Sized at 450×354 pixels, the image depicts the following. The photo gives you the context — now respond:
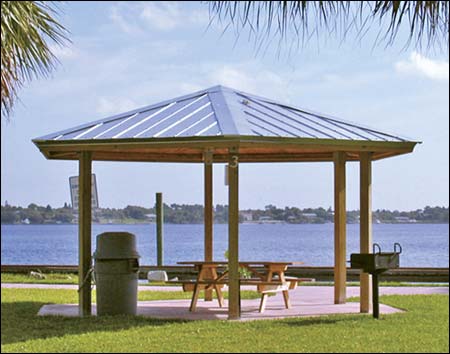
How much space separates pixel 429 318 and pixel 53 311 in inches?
180

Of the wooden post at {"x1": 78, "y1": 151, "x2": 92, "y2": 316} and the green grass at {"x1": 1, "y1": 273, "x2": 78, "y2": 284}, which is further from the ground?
the wooden post at {"x1": 78, "y1": 151, "x2": 92, "y2": 316}

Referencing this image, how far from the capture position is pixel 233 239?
933 centimetres

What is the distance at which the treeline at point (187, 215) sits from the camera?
A: 5968 millimetres

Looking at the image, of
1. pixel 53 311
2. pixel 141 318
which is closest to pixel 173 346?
pixel 141 318

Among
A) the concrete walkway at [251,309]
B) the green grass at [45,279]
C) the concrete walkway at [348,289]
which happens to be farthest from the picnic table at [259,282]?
the green grass at [45,279]

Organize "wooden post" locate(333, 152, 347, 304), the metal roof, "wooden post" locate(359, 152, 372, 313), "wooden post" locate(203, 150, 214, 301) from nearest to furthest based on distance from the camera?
the metal roof → "wooden post" locate(359, 152, 372, 313) → "wooden post" locate(333, 152, 347, 304) → "wooden post" locate(203, 150, 214, 301)

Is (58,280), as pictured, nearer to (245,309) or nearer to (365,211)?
(245,309)

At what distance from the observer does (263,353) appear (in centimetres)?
724

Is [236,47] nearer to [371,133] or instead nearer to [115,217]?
[371,133]

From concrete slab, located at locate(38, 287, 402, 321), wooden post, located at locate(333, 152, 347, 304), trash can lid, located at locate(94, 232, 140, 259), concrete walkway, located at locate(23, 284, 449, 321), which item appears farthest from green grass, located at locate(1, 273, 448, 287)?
trash can lid, located at locate(94, 232, 140, 259)

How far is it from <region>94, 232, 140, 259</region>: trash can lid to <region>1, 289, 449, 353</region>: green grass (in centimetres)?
74

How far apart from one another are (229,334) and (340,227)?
3.41 m

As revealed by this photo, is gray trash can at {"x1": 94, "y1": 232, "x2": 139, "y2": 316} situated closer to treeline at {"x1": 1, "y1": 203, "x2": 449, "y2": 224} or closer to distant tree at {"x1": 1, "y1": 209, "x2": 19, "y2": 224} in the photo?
treeline at {"x1": 1, "y1": 203, "x2": 449, "y2": 224}

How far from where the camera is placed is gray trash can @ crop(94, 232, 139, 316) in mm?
9891
